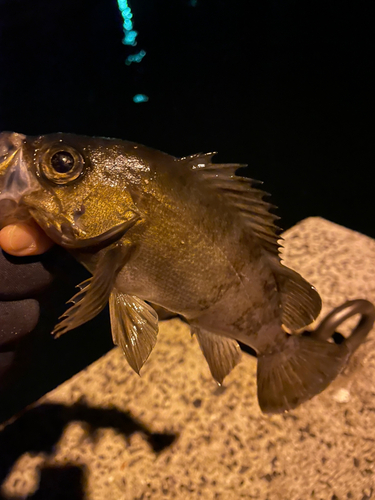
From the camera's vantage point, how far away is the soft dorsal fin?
110 cm

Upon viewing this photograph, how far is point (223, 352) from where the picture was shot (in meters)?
1.26

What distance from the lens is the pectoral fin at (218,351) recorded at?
1.25 metres

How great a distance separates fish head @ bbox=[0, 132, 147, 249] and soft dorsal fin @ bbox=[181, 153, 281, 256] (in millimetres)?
212

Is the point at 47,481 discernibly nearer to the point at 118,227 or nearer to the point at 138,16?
the point at 118,227

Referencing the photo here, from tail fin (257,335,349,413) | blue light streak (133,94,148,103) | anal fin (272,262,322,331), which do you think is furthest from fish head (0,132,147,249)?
blue light streak (133,94,148,103)

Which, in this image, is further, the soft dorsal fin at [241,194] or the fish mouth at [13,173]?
the soft dorsal fin at [241,194]

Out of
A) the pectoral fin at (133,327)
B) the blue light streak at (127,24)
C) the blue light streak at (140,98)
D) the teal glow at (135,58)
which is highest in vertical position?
the blue light streak at (127,24)

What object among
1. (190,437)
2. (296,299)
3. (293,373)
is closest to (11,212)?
(296,299)

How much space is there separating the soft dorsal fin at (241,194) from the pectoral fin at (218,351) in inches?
14.3

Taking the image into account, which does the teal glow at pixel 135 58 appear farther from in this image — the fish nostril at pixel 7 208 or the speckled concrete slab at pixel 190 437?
the fish nostril at pixel 7 208

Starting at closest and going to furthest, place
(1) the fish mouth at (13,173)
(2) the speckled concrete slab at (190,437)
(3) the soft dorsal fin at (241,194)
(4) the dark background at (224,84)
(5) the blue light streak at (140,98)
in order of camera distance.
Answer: (1) the fish mouth at (13,173)
(3) the soft dorsal fin at (241,194)
(2) the speckled concrete slab at (190,437)
(4) the dark background at (224,84)
(5) the blue light streak at (140,98)

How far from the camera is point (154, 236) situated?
1037 mm

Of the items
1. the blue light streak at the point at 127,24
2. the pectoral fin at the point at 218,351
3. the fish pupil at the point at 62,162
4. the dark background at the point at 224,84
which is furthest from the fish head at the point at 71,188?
the blue light streak at the point at 127,24

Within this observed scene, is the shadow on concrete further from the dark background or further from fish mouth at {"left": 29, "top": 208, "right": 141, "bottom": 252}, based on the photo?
the dark background
